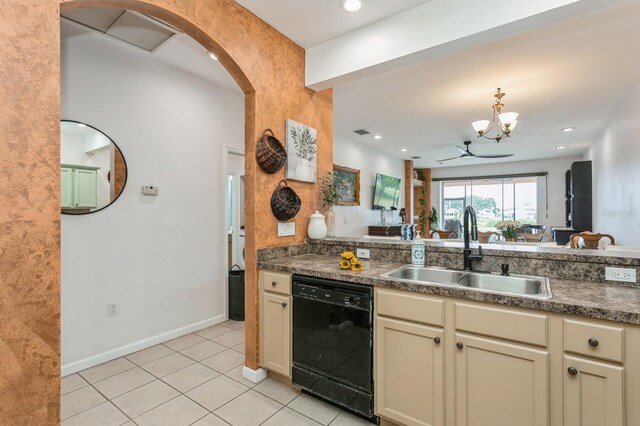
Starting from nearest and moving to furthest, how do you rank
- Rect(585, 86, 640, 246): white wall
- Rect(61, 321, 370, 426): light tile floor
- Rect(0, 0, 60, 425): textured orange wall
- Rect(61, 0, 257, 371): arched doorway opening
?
Rect(0, 0, 60, 425): textured orange wall < Rect(61, 0, 257, 371): arched doorway opening < Rect(61, 321, 370, 426): light tile floor < Rect(585, 86, 640, 246): white wall

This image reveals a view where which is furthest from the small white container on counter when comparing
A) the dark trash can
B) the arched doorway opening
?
the dark trash can

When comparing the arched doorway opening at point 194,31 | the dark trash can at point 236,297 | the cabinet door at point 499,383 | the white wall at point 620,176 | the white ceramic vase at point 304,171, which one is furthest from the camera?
the dark trash can at point 236,297

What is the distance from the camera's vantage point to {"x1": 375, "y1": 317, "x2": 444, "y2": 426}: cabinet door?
1.60m

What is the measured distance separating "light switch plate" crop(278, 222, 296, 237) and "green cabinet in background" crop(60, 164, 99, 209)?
1.55 m

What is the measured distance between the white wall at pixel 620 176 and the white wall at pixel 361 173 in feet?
12.5

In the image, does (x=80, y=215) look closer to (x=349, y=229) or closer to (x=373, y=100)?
(x=373, y=100)

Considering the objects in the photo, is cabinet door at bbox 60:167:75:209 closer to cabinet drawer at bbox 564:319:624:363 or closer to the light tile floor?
the light tile floor

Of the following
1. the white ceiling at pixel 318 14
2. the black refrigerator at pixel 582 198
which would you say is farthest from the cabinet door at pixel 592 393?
the black refrigerator at pixel 582 198

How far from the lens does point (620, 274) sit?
1.64 m

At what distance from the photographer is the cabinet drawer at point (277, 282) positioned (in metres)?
2.19

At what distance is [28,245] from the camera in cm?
126

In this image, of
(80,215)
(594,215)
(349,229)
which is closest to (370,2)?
(80,215)

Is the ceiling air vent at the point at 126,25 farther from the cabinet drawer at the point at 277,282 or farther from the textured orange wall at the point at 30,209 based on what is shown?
the cabinet drawer at the point at 277,282

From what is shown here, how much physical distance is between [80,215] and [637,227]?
17.8 ft
